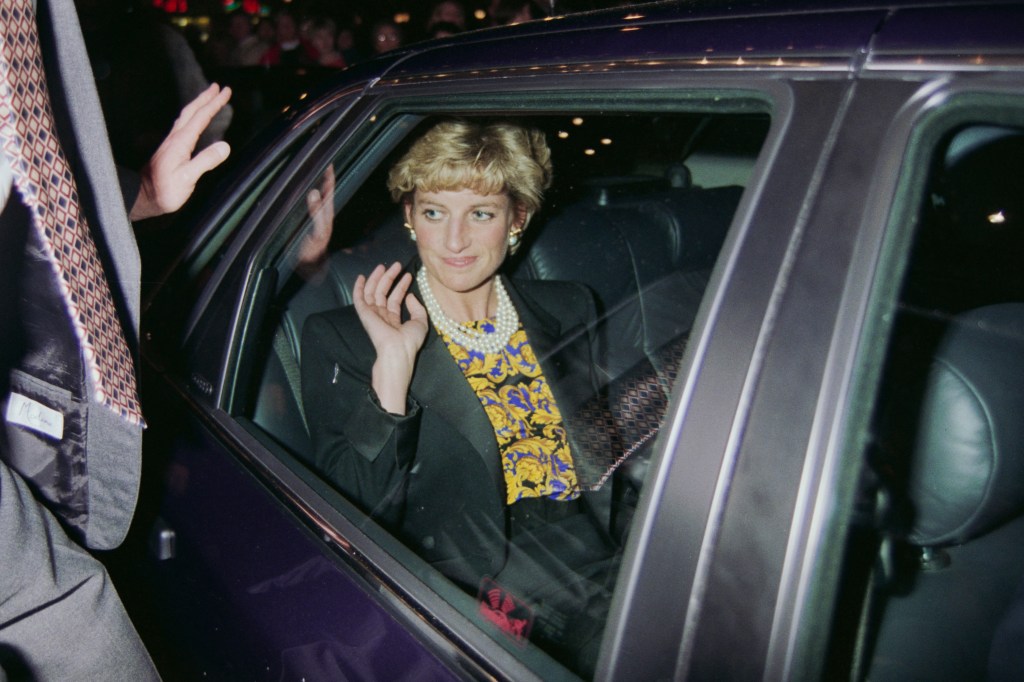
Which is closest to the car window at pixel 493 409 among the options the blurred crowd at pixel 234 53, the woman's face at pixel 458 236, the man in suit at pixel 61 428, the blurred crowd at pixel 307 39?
the woman's face at pixel 458 236

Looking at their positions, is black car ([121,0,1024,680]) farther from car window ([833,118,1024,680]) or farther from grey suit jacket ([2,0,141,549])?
grey suit jacket ([2,0,141,549])

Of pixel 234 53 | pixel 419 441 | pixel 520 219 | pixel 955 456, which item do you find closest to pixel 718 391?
pixel 955 456

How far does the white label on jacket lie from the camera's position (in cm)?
98

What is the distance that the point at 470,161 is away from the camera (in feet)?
5.80

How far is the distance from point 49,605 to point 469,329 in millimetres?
1167

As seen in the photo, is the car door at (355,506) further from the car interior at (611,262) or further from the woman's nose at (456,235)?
the woman's nose at (456,235)

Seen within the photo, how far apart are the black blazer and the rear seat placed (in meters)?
0.13

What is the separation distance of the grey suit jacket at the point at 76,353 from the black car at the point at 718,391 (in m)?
0.27

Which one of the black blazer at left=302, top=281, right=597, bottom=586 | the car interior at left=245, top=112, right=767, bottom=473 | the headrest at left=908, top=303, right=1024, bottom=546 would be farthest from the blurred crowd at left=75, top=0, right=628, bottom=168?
the headrest at left=908, top=303, right=1024, bottom=546

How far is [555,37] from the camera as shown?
1.04m

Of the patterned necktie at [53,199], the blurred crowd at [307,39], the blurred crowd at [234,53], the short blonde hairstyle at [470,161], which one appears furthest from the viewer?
the blurred crowd at [307,39]

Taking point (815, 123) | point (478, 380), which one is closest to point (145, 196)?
point (478, 380)

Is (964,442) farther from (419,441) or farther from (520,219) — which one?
(520,219)

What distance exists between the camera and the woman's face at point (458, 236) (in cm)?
181
